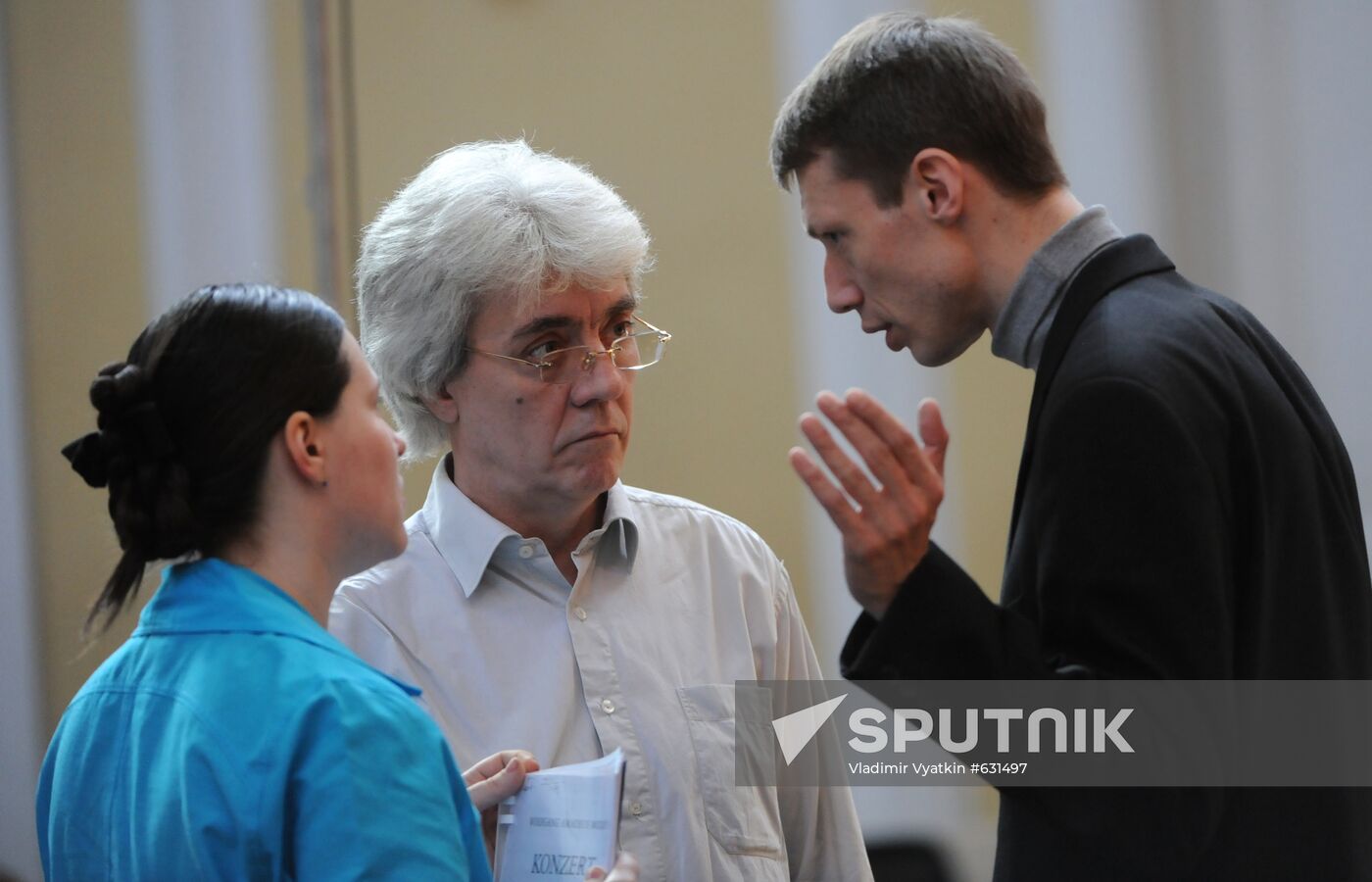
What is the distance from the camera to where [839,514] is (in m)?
1.13

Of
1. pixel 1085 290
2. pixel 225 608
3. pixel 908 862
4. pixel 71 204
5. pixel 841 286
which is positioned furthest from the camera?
pixel 71 204

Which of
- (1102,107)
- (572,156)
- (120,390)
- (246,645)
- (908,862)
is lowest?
(908,862)

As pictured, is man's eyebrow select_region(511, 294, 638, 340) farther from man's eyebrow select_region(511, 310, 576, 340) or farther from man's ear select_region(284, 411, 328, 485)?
man's ear select_region(284, 411, 328, 485)

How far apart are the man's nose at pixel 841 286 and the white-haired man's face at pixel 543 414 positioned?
39 cm

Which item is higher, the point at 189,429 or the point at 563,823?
the point at 189,429

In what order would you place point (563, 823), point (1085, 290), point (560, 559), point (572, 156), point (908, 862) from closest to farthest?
point (1085, 290) < point (563, 823) < point (560, 559) < point (908, 862) < point (572, 156)

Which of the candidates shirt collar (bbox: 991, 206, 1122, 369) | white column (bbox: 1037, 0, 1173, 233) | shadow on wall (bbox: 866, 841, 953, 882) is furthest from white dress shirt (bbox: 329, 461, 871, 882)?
white column (bbox: 1037, 0, 1173, 233)

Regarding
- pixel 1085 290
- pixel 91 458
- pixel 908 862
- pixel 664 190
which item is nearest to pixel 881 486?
pixel 1085 290

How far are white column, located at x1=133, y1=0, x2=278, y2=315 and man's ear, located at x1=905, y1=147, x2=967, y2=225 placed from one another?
2.41 m

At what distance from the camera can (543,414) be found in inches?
72.0

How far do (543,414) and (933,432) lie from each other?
80 cm

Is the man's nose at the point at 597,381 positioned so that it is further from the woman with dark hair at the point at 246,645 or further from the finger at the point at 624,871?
the finger at the point at 624,871

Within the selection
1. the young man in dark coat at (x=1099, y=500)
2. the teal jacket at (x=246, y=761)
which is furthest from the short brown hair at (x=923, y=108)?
the teal jacket at (x=246, y=761)

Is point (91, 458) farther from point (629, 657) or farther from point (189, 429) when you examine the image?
point (629, 657)
